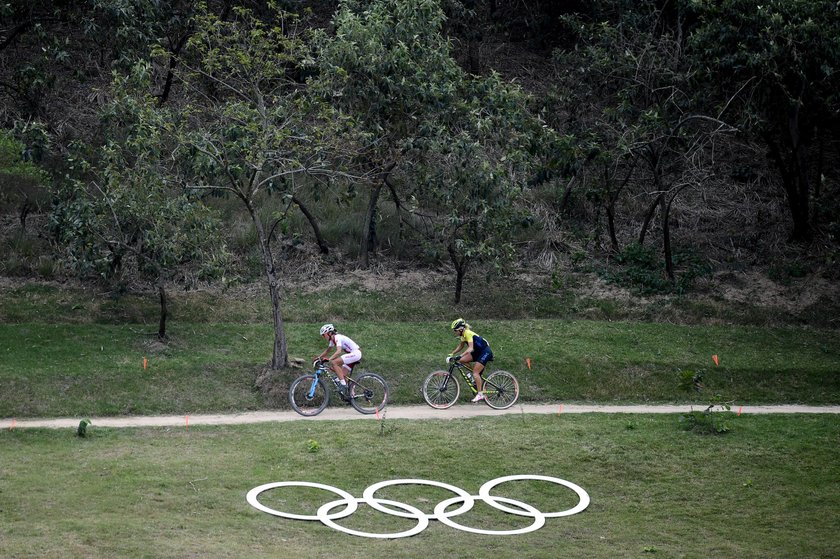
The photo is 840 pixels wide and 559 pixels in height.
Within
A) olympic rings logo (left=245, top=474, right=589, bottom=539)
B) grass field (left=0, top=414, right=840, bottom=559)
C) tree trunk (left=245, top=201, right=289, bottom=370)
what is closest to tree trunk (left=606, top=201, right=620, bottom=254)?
grass field (left=0, top=414, right=840, bottom=559)

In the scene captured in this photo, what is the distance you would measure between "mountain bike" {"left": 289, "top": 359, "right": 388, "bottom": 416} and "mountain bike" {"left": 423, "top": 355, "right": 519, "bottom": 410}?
1.19 m

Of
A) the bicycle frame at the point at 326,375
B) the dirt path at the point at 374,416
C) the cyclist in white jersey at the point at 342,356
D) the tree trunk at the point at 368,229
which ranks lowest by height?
the dirt path at the point at 374,416

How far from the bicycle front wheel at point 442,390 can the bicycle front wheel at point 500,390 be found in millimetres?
728

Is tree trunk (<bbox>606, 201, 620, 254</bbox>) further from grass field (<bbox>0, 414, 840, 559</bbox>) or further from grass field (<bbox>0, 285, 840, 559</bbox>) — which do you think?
grass field (<bbox>0, 414, 840, 559</bbox>)

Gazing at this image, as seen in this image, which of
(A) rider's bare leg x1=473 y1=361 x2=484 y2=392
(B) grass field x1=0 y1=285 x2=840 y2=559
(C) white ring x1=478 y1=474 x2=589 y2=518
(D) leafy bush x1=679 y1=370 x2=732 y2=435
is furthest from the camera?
(A) rider's bare leg x1=473 y1=361 x2=484 y2=392

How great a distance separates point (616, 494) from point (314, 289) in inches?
573

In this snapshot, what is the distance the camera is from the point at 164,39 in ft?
108

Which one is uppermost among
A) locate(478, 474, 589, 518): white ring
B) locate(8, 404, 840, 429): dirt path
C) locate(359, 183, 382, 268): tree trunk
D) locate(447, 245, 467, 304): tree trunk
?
locate(359, 183, 382, 268): tree trunk

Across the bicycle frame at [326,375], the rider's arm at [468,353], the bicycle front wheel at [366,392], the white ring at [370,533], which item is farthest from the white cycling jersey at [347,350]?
the white ring at [370,533]

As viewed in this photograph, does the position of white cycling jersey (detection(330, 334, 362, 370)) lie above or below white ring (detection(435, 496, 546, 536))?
above

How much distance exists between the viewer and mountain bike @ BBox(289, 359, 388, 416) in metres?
21.7

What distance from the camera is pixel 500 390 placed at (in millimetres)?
22797

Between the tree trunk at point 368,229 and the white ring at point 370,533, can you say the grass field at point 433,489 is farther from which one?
the tree trunk at point 368,229

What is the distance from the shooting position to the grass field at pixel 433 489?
594 inches
